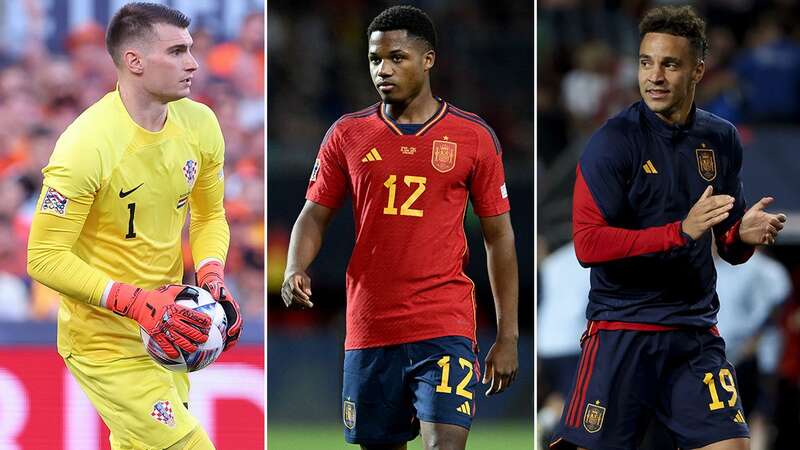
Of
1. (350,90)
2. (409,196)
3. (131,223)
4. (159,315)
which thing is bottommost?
(159,315)

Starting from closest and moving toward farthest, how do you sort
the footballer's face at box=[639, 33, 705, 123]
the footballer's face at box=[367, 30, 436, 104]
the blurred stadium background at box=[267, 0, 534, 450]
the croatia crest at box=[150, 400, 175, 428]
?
the croatia crest at box=[150, 400, 175, 428] → the footballer's face at box=[639, 33, 705, 123] → the footballer's face at box=[367, 30, 436, 104] → the blurred stadium background at box=[267, 0, 534, 450]

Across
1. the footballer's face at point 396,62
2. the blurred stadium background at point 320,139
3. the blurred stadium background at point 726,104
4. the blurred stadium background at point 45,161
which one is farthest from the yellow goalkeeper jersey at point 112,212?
the blurred stadium background at point 320,139

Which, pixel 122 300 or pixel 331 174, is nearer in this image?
pixel 122 300

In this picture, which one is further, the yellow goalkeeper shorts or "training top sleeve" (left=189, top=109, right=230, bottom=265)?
"training top sleeve" (left=189, top=109, right=230, bottom=265)

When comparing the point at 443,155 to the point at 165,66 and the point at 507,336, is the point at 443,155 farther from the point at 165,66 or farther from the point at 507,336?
the point at 165,66

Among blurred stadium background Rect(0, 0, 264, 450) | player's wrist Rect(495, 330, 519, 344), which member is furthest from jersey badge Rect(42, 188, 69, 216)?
blurred stadium background Rect(0, 0, 264, 450)

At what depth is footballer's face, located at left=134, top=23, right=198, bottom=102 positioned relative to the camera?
4754mm

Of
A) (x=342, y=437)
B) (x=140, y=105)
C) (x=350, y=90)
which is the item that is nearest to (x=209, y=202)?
(x=140, y=105)

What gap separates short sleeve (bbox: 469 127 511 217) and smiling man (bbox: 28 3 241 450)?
42.8 inches

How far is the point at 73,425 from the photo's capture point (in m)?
8.05

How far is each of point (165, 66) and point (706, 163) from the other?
7.00 feet

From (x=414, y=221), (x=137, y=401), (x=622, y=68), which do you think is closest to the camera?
(x=137, y=401)

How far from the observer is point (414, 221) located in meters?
4.96

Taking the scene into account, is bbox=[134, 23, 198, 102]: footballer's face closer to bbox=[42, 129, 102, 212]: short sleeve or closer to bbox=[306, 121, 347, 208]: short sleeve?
bbox=[42, 129, 102, 212]: short sleeve
